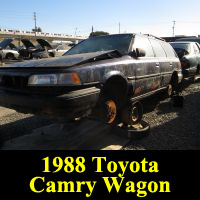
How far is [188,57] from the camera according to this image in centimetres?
810

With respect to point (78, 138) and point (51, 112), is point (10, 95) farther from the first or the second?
point (78, 138)

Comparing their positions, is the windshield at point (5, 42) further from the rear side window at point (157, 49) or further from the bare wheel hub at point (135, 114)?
the bare wheel hub at point (135, 114)

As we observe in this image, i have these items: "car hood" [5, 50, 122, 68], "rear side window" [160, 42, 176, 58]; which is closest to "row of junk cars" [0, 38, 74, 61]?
"rear side window" [160, 42, 176, 58]

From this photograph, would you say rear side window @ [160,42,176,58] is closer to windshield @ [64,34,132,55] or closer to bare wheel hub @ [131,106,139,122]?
windshield @ [64,34,132,55]

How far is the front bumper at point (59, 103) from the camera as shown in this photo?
280 centimetres

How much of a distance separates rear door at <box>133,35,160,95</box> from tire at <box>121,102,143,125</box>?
10.1 inches

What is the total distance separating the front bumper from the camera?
2803 millimetres

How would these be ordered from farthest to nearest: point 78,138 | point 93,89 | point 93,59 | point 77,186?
point 78,138
point 93,59
point 93,89
point 77,186

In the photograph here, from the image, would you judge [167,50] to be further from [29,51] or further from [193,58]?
[29,51]

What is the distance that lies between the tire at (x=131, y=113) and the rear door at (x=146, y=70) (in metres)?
0.26

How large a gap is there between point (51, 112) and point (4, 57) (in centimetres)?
1876

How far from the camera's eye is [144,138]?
3965mm

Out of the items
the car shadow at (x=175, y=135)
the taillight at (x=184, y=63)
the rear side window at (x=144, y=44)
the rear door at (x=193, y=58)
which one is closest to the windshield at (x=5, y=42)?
the rear door at (x=193, y=58)

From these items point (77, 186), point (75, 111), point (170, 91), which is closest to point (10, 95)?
point (75, 111)
